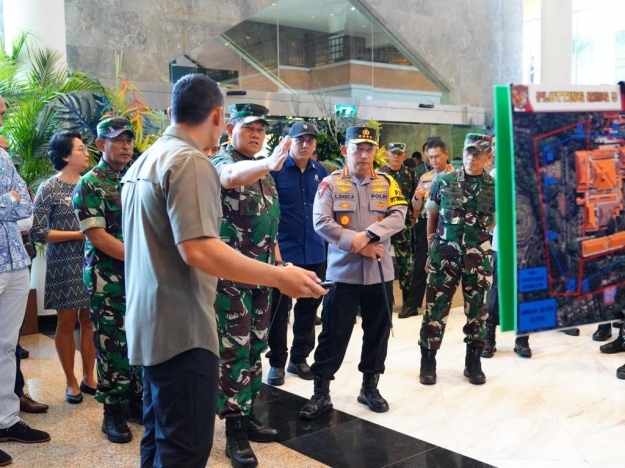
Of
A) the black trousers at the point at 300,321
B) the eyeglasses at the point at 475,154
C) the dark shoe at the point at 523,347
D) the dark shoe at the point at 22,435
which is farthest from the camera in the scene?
the dark shoe at the point at 523,347

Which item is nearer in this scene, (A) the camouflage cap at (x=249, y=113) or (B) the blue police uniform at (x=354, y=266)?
(A) the camouflage cap at (x=249, y=113)

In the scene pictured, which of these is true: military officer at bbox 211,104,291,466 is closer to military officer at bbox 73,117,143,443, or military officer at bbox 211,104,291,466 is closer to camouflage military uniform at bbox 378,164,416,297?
military officer at bbox 73,117,143,443

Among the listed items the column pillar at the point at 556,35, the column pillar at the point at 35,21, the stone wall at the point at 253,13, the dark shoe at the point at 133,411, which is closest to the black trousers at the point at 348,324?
the dark shoe at the point at 133,411

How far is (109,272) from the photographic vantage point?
347cm

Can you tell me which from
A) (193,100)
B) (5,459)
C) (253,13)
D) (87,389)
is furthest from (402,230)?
(193,100)

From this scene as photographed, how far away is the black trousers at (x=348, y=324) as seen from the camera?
383cm

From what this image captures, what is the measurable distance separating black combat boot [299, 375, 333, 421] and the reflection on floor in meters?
0.06

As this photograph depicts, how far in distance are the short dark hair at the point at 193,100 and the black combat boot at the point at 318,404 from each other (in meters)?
2.20

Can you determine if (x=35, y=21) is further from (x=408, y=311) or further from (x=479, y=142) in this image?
(x=408, y=311)

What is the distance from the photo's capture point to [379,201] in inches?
154

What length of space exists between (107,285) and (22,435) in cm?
90

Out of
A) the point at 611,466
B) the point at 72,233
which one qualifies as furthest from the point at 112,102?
the point at 611,466

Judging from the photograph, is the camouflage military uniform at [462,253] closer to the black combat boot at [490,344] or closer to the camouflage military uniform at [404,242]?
Answer: the black combat boot at [490,344]

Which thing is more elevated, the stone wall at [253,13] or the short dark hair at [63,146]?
the stone wall at [253,13]
